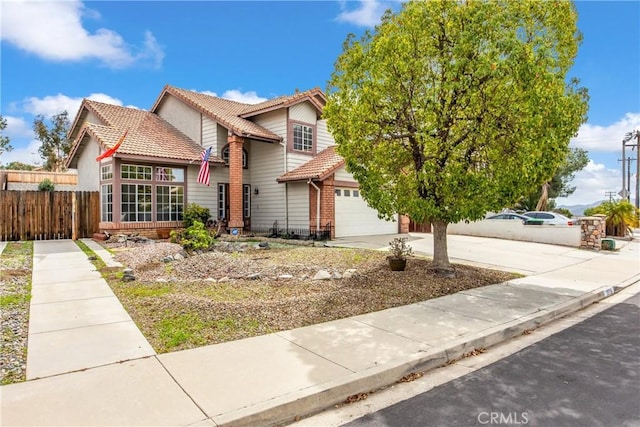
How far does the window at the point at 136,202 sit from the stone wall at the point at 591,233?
18875 millimetres

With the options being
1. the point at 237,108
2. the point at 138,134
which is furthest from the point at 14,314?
the point at 237,108

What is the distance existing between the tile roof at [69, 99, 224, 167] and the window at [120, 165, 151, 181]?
745 mm

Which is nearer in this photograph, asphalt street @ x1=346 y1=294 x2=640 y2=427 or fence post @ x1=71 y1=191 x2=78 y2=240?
asphalt street @ x1=346 y1=294 x2=640 y2=427

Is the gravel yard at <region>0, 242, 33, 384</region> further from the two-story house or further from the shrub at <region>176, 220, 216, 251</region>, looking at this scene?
the two-story house

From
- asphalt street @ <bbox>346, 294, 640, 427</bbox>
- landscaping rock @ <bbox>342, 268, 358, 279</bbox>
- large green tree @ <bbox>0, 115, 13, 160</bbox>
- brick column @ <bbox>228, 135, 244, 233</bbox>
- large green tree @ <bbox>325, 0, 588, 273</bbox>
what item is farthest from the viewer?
large green tree @ <bbox>0, 115, 13, 160</bbox>

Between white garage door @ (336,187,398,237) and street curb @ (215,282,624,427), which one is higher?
white garage door @ (336,187,398,237)

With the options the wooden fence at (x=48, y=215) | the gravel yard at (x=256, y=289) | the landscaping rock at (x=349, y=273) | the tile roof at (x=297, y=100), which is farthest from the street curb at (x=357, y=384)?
the wooden fence at (x=48, y=215)

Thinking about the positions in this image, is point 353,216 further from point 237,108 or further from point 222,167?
point 237,108

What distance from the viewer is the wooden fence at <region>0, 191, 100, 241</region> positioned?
15.4 m

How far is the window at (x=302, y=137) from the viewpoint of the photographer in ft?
62.7

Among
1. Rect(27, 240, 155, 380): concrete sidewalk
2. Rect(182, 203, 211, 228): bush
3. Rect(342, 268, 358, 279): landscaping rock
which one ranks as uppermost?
Rect(182, 203, 211, 228): bush

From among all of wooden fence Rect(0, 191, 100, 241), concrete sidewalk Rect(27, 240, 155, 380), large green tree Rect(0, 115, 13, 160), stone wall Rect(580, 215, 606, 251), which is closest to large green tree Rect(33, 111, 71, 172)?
large green tree Rect(0, 115, 13, 160)

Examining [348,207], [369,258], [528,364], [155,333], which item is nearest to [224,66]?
[348,207]

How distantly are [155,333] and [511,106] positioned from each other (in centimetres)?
732
